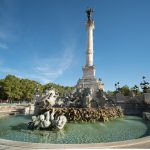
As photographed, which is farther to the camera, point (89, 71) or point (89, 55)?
point (89, 55)

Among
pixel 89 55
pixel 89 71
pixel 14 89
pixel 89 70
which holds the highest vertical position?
pixel 89 55

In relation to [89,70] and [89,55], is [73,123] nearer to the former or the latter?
[89,70]

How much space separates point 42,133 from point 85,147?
6463 millimetres

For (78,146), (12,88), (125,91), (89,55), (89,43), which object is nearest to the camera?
(78,146)

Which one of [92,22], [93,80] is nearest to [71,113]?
[93,80]

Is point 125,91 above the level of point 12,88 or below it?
Answer: above

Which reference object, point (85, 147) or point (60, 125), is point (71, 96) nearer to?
point (60, 125)

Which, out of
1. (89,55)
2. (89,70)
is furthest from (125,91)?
(89,55)

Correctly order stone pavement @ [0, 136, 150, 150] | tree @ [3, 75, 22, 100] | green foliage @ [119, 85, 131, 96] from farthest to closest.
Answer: green foliage @ [119, 85, 131, 96], tree @ [3, 75, 22, 100], stone pavement @ [0, 136, 150, 150]

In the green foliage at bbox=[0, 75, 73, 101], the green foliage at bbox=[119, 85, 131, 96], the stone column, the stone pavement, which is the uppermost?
the stone column

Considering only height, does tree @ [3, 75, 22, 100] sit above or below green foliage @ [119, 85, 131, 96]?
below

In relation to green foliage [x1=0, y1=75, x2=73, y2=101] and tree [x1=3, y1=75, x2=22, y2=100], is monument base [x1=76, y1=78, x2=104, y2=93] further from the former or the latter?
tree [x1=3, y1=75, x2=22, y2=100]

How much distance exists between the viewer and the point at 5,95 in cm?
6912

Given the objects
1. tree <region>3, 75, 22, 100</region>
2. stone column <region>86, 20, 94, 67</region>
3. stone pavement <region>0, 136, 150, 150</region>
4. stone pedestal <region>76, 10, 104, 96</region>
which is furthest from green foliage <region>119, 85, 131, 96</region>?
stone pavement <region>0, 136, 150, 150</region>
